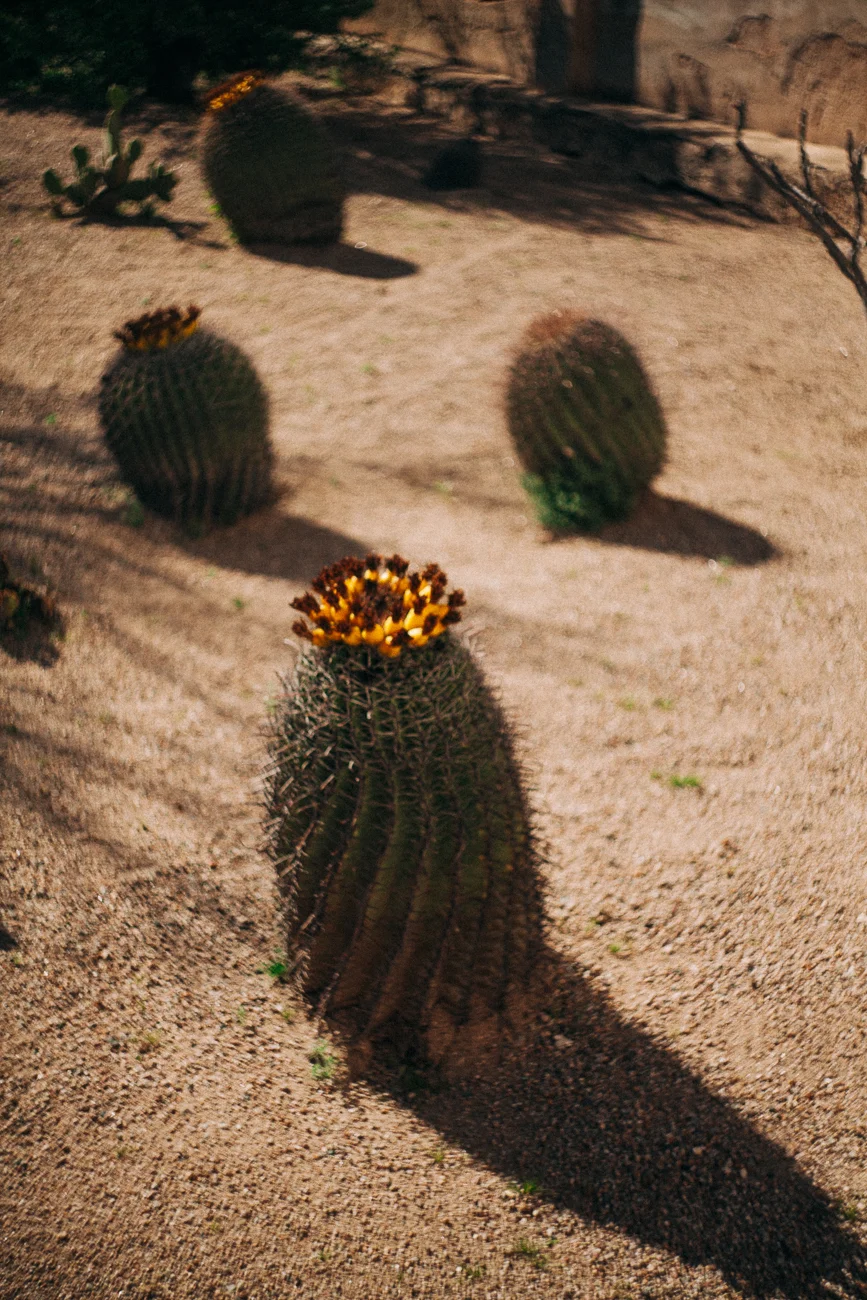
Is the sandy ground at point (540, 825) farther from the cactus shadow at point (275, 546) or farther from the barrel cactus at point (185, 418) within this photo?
the barrel cactus at point (185, 418)

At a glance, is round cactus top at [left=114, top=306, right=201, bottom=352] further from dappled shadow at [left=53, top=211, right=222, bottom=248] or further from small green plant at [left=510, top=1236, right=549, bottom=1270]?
small green plant at [left=510, top=1236, right=549, bottom=1270]

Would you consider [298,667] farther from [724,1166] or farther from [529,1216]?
[724,1166]

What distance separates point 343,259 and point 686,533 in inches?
199

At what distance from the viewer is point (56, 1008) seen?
329cm

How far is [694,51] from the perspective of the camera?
9.68 meters

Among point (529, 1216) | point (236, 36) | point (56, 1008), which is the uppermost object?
point (236, 36)

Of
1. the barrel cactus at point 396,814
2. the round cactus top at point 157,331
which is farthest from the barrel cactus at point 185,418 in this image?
the barrel cactus at point 396,814

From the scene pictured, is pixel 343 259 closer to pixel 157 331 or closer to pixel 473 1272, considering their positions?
pixel 157 331

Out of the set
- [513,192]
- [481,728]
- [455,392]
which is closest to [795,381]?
[455,392]

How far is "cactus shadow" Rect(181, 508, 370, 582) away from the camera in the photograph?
5.75 metres

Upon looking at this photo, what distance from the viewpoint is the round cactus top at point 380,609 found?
252 cm

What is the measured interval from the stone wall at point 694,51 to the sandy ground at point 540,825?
212cm

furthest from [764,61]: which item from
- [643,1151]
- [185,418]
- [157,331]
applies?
[643,1151]

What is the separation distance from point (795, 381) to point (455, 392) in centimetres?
244
